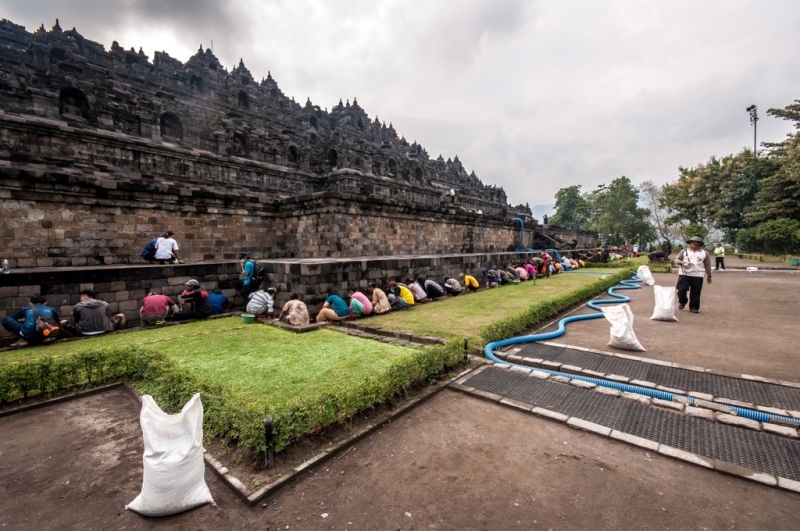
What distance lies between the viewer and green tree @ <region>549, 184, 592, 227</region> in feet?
192

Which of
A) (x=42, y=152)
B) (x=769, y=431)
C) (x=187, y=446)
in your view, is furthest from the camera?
(x=42, y=152)

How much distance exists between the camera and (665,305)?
6785 millimetres

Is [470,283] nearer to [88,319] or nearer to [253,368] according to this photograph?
[253,368]

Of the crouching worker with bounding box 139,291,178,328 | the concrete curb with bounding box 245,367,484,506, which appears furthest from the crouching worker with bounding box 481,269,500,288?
the crouching worker with bounding box 139,291,178,328

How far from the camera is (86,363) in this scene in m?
3.94

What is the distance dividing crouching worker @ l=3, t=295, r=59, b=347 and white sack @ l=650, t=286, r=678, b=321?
10784 mm

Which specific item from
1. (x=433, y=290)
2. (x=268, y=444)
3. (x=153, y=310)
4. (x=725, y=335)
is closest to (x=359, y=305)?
(x=433, y=290)

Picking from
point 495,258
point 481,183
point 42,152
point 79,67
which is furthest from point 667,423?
point 481,183

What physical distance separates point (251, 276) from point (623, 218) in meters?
49.9

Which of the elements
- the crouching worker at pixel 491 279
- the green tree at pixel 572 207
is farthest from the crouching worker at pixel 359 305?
the green tree at pixel 572 207

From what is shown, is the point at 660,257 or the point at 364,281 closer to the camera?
the point at 364,281

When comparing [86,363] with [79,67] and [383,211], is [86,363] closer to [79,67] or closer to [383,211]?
[383,211]

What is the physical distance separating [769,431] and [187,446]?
14.4 feet

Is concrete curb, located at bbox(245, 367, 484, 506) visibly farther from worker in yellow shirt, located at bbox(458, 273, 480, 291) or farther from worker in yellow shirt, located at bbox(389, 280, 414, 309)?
worker in yellow shirt, located at bbox(458, 273, 480, 291)
